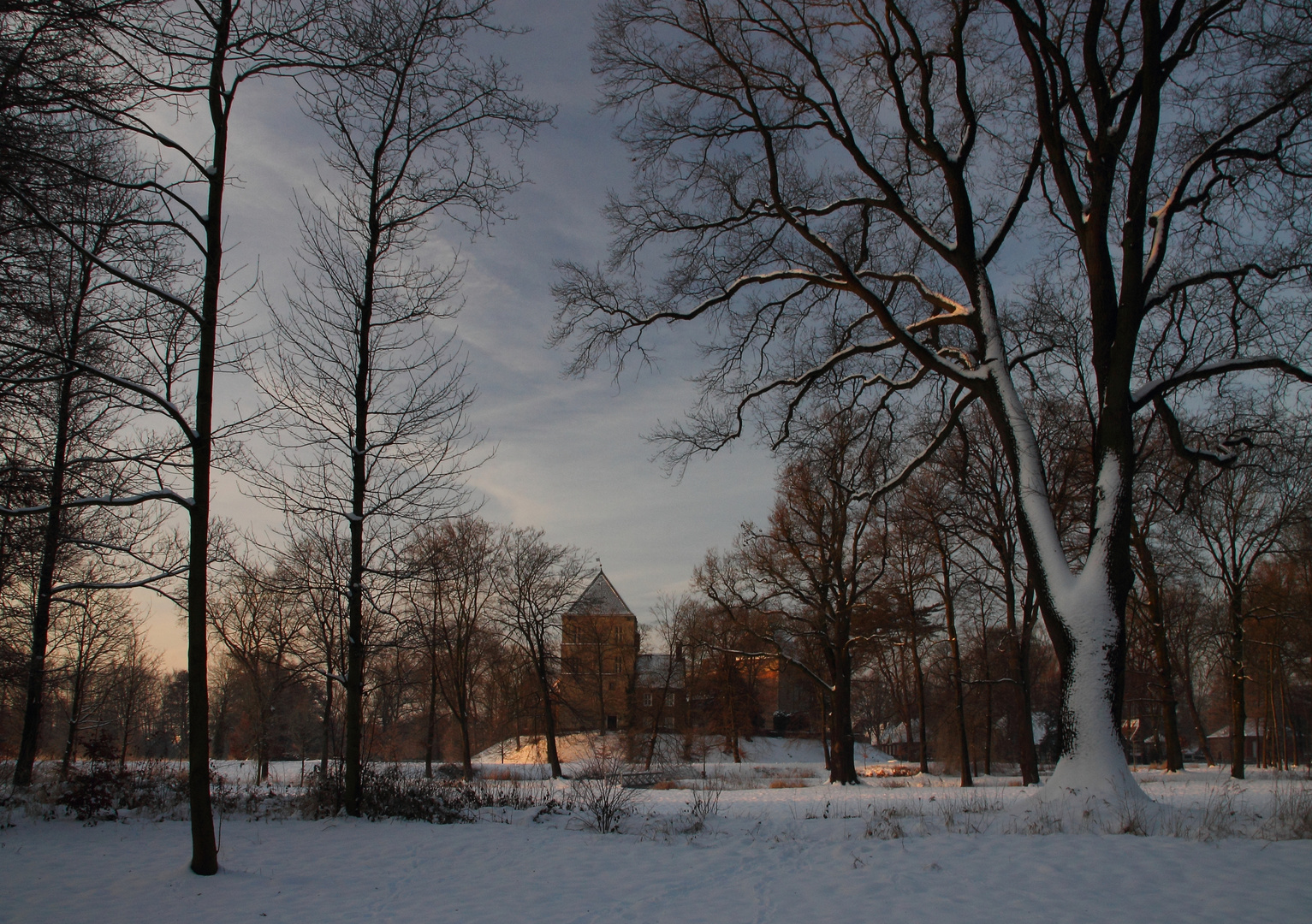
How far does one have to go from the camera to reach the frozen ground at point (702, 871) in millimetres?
5402

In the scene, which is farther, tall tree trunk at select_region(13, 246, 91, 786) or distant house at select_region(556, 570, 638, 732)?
distant house at select_region(556, 570, 638, 732)

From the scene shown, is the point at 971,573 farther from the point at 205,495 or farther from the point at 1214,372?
the point at 205,495

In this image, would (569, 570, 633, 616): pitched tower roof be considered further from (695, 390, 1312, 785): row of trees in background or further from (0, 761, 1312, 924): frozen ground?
(0, 761, 1312, 924): frozen ground

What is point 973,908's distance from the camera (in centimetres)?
523

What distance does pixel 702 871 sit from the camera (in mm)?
6957

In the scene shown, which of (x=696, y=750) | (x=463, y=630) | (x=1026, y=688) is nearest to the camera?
(x=1026, y=688)

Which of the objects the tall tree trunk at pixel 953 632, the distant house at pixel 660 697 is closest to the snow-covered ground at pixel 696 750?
the distant house at pixel 660 697

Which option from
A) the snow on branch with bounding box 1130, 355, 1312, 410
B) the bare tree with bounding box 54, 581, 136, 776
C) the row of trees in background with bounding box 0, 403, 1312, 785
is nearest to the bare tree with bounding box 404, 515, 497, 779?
the row of trees in background with bounding box 0, 403, 1312, 785

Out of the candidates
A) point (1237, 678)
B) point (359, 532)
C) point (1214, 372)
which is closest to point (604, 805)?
point (359, 532)

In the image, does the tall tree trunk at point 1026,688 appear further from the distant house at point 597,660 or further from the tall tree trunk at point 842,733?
the distant house at point 597,660

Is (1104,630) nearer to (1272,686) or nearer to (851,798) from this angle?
(851,798)

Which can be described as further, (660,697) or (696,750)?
(696,750)

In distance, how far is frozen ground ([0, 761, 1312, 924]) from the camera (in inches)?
213

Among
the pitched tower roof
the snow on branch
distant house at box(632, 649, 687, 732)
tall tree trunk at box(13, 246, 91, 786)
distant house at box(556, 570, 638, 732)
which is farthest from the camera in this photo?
the pitched tower roof
